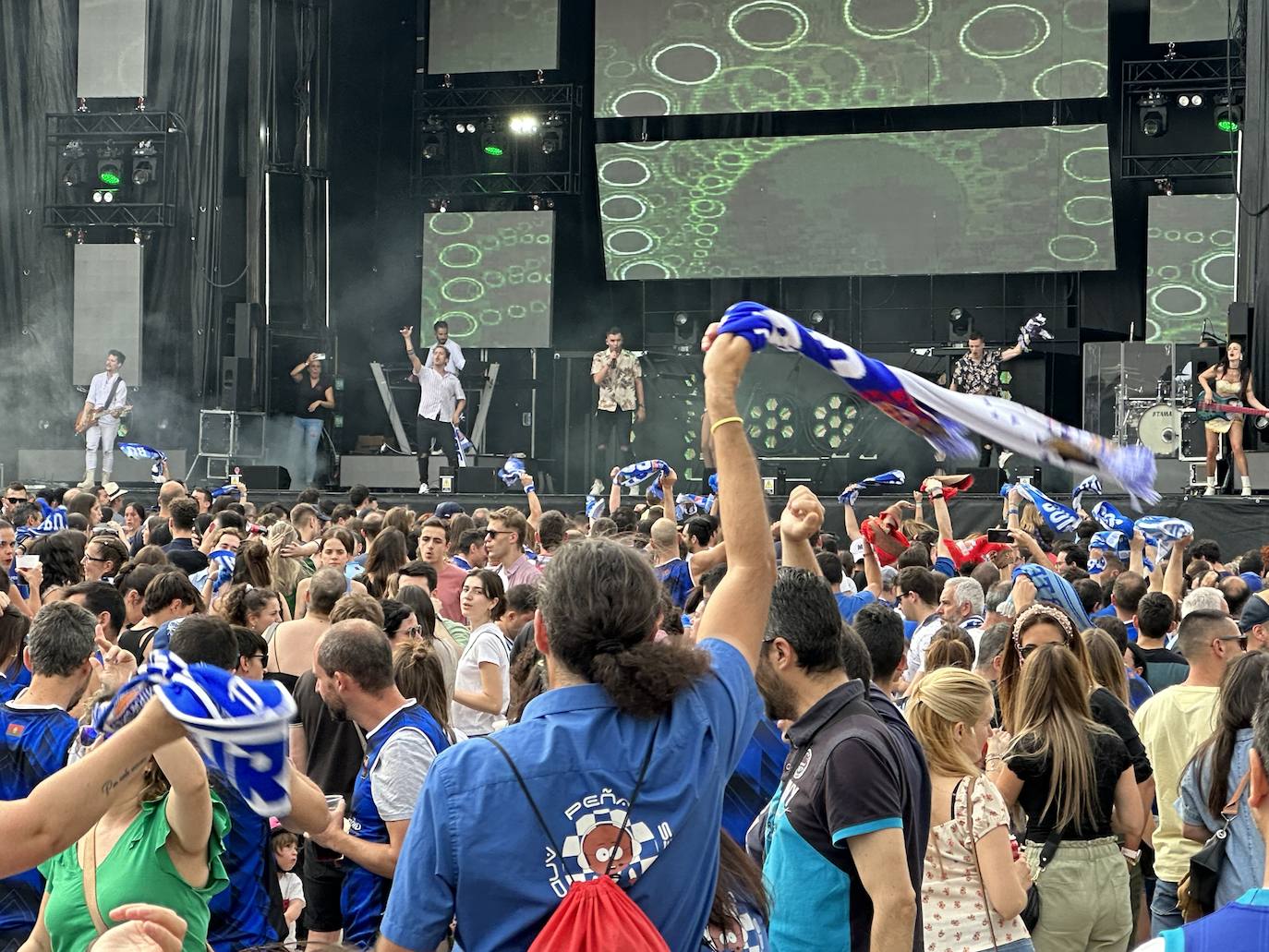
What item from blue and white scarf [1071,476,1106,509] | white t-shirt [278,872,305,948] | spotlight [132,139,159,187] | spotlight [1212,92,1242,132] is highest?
spotlight [1212,92,1242,132]

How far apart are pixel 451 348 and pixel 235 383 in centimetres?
273

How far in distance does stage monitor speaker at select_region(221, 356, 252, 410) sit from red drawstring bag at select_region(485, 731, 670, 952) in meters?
17.1

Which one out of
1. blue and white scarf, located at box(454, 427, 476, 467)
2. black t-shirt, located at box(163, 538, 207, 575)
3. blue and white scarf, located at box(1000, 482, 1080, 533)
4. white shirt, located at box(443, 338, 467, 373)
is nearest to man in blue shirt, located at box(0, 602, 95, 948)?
black t-shirt, located at box(163, 538, 207, 575)

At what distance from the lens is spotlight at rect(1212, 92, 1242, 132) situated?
55.4ft

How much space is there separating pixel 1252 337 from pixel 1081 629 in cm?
1178

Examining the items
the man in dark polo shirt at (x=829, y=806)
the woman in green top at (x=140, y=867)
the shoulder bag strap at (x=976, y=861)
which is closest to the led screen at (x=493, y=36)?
the shoulder bag strap at (x=976, y=861)

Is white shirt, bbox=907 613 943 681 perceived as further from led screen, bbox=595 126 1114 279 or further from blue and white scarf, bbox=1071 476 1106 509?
led screen, bbox=595 126 1114 279

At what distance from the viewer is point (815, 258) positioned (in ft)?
66.7

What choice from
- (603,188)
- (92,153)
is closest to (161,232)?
(92,153)

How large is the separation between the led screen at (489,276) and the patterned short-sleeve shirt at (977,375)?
17.9 feet

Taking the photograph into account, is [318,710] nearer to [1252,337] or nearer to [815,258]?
[1252,337]

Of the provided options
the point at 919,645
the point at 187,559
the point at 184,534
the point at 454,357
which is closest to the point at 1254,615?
the point at 919,645

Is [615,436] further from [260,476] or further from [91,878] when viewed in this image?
[91,878]

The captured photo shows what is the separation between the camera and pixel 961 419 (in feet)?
9.08
